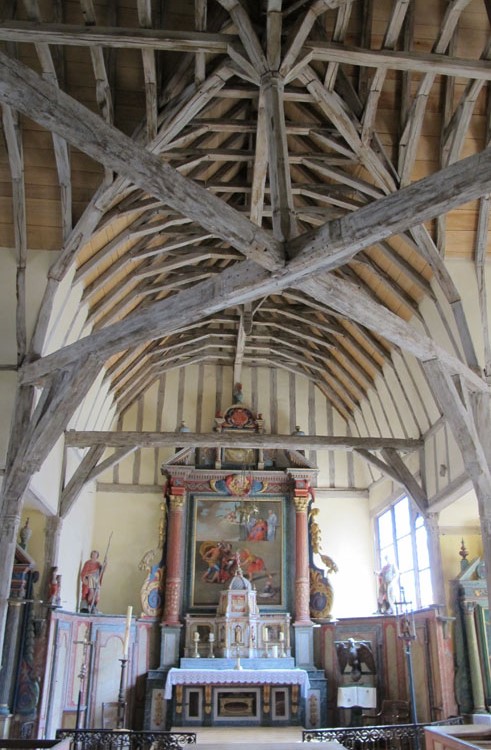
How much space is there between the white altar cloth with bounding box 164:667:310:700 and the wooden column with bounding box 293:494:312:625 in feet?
3.96

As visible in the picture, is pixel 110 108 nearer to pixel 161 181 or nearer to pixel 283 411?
pixel 161 181

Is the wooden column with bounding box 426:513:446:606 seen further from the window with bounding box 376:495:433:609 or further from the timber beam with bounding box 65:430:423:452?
the timber beam with bounding box 65:430:423:452

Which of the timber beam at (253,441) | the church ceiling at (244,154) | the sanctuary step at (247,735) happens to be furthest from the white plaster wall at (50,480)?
the sanctuary step at (247,735)

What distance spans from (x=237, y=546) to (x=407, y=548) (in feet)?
10.4

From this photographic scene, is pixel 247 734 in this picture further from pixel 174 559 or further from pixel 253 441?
pixel 253 441

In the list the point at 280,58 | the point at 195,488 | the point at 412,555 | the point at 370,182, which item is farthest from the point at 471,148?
the point at 195,488

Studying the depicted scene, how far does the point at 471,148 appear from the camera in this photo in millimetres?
8023

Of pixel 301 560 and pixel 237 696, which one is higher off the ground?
pixel 301 560

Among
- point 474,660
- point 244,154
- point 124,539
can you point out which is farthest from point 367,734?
point 244,154

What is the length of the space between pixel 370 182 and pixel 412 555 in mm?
6250

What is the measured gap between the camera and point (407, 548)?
11984 mm

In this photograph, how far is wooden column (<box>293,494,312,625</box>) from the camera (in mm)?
12453

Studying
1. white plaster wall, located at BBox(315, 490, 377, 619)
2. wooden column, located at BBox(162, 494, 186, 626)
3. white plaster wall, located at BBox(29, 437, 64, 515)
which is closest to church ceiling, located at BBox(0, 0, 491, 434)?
white plaster wall, located at BBox(29, 437, 64, 515)

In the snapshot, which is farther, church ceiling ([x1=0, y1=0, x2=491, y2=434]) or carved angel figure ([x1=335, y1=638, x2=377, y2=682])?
carved angel figure ([x1=335, y1=638, x2=377, y2=682])
